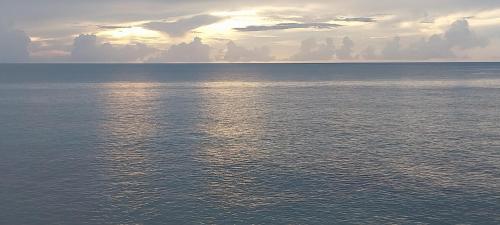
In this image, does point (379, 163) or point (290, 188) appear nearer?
point (290, 188)

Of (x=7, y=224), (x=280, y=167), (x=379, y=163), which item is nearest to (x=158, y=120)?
(x=280, y=167)

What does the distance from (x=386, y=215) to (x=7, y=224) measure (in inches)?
1818

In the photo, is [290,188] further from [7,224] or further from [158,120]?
[158,120]

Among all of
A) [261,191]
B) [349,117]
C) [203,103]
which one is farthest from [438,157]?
[203,103]

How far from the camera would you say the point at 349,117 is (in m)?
145

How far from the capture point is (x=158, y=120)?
460ft

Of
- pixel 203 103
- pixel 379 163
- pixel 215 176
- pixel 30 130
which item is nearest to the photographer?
pixel 215 176

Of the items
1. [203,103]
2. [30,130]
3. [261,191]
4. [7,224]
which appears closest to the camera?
[7,224]

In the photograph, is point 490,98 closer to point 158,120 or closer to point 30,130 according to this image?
point 158,120

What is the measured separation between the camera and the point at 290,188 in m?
73.9

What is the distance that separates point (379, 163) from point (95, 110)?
352 ft

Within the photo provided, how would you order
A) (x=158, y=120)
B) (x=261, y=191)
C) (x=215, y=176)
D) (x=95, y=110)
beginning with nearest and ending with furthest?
(x=261, y=191)
(x=215, y=176)
(x=158, y=120)
(x=95, y=110)

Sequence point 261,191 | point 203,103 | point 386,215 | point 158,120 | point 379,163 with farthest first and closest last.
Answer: point 203,103 → point 158,120 → point 379,163 → point 261,191 → point 386,215

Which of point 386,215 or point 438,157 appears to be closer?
point 386,215
